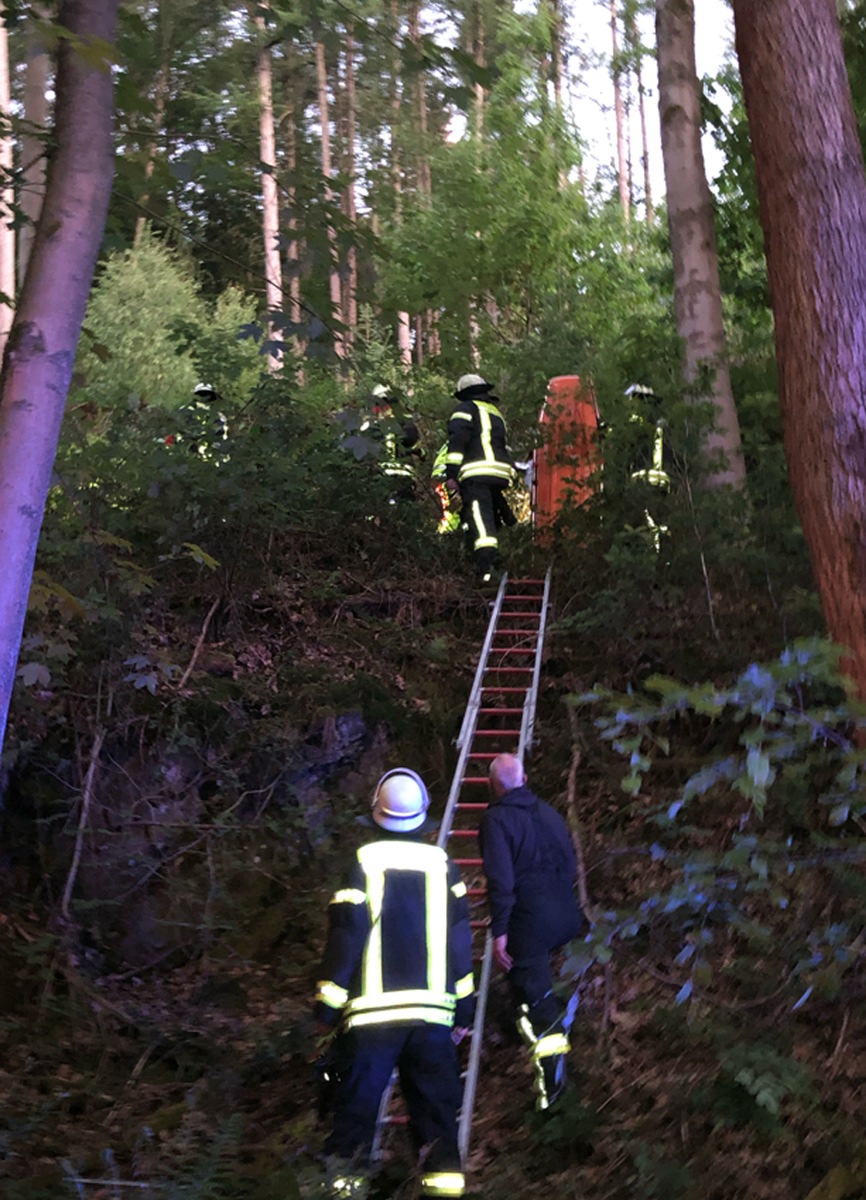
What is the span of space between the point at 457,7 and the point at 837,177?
1772 cm

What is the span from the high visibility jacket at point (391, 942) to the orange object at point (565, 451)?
5.30 metres

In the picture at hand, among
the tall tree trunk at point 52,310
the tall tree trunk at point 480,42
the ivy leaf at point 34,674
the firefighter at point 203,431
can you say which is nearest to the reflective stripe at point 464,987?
the tall tree trunk at point 52,310

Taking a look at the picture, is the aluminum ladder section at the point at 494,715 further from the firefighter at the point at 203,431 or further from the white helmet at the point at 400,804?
the firefighter at the point at 203,431

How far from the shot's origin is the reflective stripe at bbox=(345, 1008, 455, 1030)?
4.18 meters

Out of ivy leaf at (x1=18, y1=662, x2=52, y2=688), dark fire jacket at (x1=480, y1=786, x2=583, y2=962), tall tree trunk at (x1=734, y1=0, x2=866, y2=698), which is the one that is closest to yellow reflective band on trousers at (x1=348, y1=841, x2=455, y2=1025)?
dark fire jacket at (x1=480, y1=786, x2=583, y2=962)

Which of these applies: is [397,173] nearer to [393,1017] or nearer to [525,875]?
[525,875]

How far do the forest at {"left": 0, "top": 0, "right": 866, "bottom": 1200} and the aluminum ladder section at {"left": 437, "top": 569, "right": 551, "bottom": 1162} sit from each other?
25cm

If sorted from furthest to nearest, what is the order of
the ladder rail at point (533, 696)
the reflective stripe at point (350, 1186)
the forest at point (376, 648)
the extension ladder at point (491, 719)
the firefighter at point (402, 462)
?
1. the firefighter at point (402, 462)
2. the ladder rail at point (533, 696)
3. the extension ladder at point (491, 719)
4. the forest at point (376, 648)
5. the reflective stripe at point (350, 1186)

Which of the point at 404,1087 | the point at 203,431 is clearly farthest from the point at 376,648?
the point at 404,1087

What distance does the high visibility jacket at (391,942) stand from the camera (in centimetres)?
416

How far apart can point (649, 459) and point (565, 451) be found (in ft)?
2.38

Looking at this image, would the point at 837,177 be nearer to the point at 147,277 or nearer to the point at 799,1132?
the point at 799,1132

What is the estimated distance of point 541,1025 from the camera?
16.7 feet

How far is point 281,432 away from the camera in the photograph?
9.86 meters
